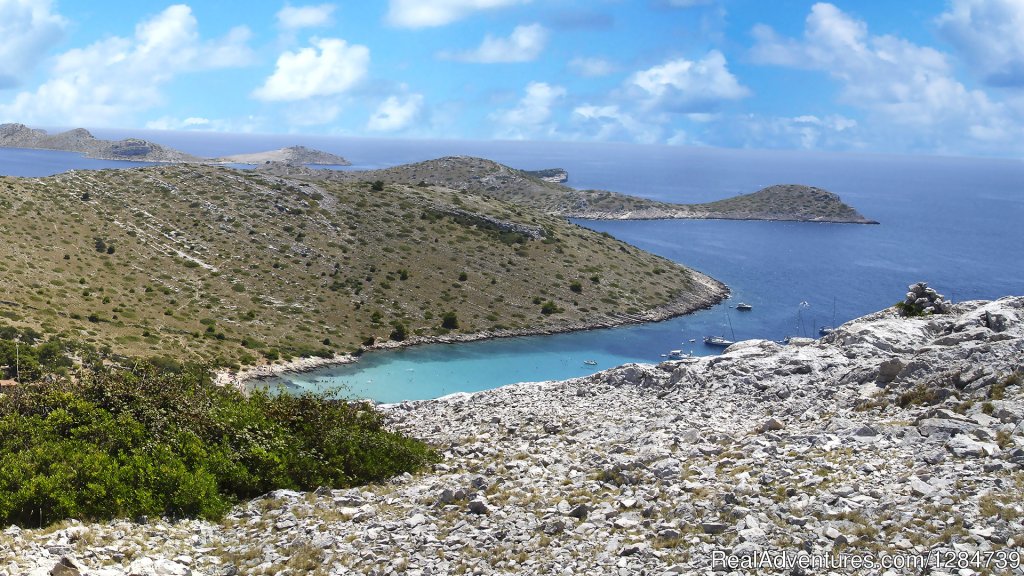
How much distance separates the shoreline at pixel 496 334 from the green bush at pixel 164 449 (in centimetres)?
1131

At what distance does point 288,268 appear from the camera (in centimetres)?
8394

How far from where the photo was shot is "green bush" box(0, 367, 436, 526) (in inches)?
671

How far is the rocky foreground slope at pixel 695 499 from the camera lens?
44.6ft

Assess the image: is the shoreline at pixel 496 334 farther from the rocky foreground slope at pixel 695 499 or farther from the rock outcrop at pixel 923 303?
the rock outcrop at pixel 923 303

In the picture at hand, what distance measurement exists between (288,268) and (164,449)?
66858mm

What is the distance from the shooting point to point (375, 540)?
16.4m

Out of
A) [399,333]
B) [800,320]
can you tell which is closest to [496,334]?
[399,333]

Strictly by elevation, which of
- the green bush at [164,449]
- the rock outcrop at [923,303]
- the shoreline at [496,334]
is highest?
the rock outcrop at [923,303]

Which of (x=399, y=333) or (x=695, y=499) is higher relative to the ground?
(x=695, y=499)

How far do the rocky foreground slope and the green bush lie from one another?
90cm

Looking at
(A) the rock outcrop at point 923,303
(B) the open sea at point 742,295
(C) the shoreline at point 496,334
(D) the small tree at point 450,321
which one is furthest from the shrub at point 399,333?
(A) the rock outcrop at point 923,303

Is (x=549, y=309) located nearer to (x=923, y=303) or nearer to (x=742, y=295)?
(x=742, y=295)

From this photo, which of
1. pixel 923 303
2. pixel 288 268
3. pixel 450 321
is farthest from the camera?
pixel 288 268

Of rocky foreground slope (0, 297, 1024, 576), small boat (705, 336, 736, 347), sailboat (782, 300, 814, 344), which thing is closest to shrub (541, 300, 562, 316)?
small boat (705, 336, 736, 347)
